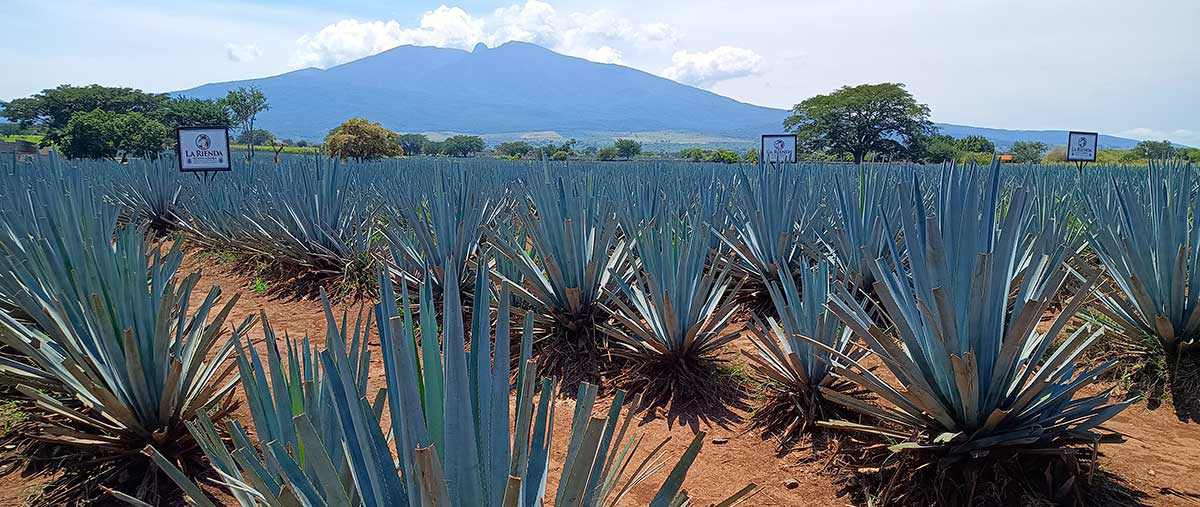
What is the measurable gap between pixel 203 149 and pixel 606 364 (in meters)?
7.20

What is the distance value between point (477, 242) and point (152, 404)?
8.30 ft

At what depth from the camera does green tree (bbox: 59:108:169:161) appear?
33.3m

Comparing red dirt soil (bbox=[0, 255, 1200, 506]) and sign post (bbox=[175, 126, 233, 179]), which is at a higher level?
sign post (bbox=[175, 126, 233, 179])

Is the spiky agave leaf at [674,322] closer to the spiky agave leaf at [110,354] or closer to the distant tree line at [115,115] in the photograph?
the spiky agave leaf at [110,354]

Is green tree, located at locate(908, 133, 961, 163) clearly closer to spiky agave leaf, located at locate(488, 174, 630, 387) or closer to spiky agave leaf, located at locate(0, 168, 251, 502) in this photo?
spiky agave leaf, located at locate(488, 174, 630, 387)

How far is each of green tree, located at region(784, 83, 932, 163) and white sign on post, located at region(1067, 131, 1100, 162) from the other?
140ft

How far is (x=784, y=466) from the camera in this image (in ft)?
9.02

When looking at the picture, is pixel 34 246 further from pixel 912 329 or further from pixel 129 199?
pixel 129 199

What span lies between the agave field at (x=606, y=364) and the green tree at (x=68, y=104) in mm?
54063

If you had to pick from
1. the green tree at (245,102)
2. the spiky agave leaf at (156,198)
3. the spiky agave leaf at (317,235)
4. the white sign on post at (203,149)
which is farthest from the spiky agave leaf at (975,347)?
the green tree at (245,102)

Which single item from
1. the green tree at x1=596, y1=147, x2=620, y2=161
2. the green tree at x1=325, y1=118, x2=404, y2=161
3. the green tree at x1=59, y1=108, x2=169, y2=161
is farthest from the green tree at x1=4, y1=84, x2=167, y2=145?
the green tree at x1=596, y1=147, x2=620, y2=161

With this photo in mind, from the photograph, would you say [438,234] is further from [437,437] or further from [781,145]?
[781,145]

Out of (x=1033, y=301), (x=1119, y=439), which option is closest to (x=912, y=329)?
(x=1033, y=301)

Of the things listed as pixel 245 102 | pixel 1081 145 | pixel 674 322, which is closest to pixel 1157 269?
pixel 674 322
